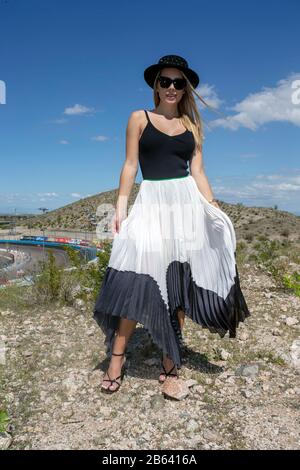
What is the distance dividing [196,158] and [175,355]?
5.25ft


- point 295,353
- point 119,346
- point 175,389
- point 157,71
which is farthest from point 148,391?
point 157,71

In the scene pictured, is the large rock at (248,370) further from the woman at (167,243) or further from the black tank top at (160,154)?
the black tank top at (160,154)

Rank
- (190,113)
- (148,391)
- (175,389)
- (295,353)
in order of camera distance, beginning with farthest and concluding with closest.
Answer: (295,353) < (190,113) < (148,391) < (175,389)

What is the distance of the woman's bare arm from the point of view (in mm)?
3104

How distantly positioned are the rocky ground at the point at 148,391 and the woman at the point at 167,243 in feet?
0.89

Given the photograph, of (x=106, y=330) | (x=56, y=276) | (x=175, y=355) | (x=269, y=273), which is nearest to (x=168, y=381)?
(x=175, y=355)

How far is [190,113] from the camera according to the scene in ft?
11.0

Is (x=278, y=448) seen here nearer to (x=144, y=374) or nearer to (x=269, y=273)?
(x=144, y=374)

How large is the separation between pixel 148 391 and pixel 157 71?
2553 mm

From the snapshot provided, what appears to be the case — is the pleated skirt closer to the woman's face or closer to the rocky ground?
the rocky ground

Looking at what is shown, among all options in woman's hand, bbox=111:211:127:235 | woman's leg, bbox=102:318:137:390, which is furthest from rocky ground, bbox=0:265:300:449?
woman's hand, bbox=111:211:127:235

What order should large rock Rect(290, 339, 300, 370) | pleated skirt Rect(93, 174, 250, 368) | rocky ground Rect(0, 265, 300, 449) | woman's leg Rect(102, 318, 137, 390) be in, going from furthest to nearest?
large rock Rect(290, 339, 300, 370), woman's leg Rect(102, 318, 137, 390), pleated skirt Rect(93, 174, 250, 368), rocky ground Rect(0, 265, 300, 449)

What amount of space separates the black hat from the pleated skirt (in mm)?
801

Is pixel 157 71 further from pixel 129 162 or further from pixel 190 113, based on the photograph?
pixel 129 162
